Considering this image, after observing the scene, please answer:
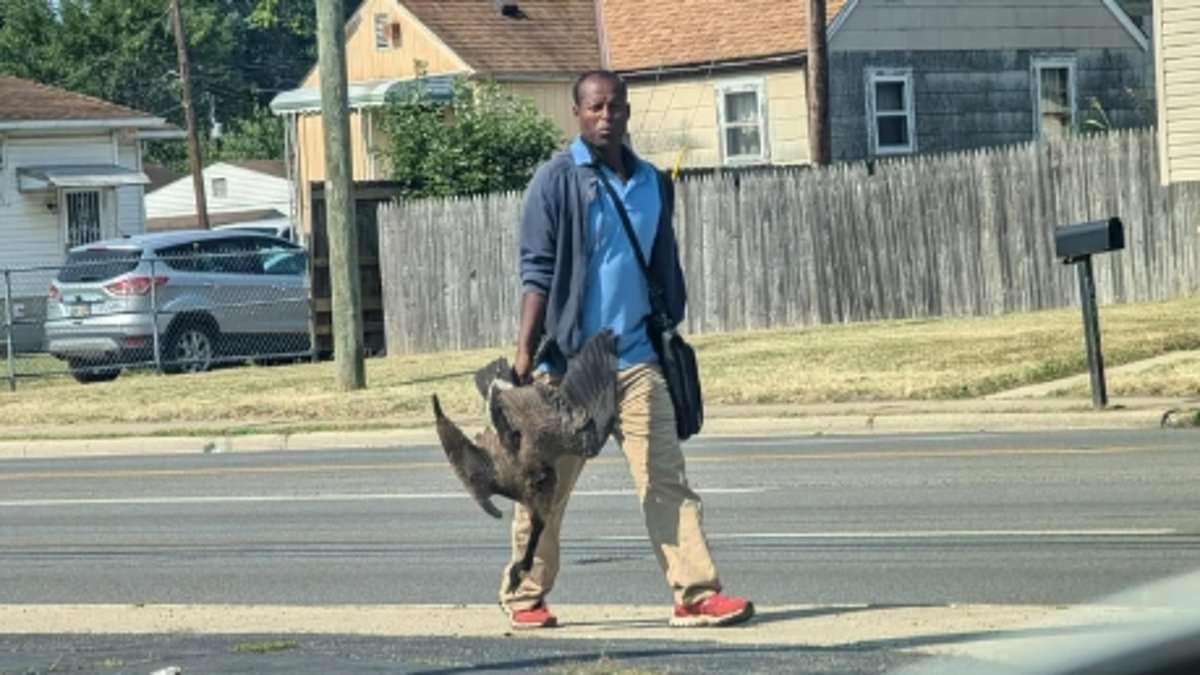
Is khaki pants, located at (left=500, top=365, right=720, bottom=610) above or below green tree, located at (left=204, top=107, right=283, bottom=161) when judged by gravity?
below

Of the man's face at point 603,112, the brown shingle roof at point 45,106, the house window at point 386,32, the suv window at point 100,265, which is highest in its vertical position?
the house window at point 386,32

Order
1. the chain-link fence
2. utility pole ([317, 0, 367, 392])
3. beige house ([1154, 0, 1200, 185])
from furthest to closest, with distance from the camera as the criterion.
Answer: the chain-link fence, beige house ([1154, 0, 1200, 185]), utility pole ([317, 0, 367, 392])

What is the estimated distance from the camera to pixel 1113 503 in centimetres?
1170

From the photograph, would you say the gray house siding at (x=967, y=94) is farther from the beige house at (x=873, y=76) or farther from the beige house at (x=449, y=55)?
the beige house at (x=449, y=55)

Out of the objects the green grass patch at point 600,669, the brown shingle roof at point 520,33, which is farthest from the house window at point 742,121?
the green grass patch at point 600,669

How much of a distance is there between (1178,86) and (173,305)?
1198cm

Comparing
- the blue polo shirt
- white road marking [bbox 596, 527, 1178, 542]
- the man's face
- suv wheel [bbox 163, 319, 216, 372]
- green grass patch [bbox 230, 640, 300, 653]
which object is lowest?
white road marking [bbox 596, 527, 1178, 542]

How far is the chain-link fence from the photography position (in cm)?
2772

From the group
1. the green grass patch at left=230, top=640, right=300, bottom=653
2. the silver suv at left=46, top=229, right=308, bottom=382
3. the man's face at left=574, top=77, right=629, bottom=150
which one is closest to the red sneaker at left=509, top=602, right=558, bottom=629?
the green grass patch at left=230, top=640, right=300, bottom=653

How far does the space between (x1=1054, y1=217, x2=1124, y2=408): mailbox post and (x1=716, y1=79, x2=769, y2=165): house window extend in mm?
21335

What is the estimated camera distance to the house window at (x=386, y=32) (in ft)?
138

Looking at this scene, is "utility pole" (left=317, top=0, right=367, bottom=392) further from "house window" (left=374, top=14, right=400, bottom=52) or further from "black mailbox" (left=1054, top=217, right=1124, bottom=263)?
"house window" (left=374, top=14, right=400, bottom=52)

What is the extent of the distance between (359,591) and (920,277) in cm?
1755

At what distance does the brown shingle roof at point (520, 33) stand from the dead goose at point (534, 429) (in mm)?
31856
